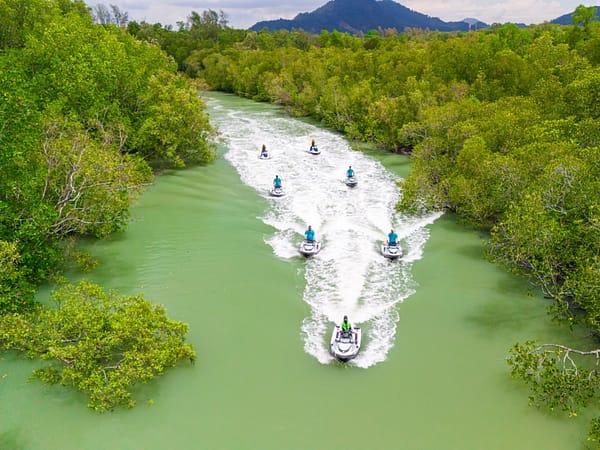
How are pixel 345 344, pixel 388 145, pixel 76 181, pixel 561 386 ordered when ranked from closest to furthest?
pixel 561 386 < pixel 345 344 < pixel 76 181 < pixel 388 145

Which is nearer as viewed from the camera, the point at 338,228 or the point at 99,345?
the point at 99,345

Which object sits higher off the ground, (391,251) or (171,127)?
(171,127)

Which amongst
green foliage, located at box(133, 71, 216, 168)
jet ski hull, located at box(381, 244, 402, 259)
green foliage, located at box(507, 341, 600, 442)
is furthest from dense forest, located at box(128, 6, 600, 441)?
green foliage, located at box(133, 71, 216, 168)

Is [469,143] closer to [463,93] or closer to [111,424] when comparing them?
[463,93]

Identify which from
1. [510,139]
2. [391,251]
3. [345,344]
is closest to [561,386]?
[345,344]

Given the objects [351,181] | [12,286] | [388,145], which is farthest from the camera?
[388,145]

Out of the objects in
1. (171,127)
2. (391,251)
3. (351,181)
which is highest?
(171,127)

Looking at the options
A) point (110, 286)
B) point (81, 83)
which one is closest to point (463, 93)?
point (81, 83)

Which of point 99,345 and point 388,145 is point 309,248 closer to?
point 99,345
